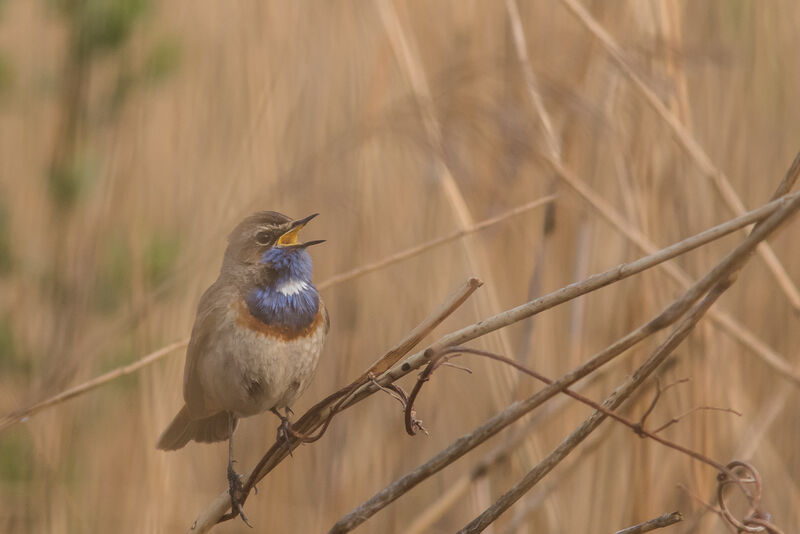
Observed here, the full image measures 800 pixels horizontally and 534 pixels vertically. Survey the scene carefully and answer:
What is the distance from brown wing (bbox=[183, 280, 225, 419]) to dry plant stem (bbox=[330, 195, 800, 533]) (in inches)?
33.1

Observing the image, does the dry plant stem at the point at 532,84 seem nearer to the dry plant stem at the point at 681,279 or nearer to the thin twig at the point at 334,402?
the dry plant stem at the point at 681,279

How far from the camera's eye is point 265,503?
3.29m

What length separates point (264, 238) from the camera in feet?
7.80

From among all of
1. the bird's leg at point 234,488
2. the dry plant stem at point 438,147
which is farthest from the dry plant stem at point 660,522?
the dry plant stem at point 438,147

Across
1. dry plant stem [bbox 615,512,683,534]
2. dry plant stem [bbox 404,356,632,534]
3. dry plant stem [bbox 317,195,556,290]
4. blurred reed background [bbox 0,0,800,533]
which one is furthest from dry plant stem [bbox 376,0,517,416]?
dry plant stem [bbox 615,512,683,534]

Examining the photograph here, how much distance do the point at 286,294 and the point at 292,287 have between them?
3cm

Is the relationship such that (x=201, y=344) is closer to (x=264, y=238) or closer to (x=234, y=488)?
(x=264, y=238)

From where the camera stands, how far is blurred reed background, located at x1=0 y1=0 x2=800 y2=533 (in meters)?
2.88

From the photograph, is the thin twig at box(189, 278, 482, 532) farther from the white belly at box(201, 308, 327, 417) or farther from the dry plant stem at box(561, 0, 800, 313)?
the dry plant stem at box(561, 0, 800, 313)

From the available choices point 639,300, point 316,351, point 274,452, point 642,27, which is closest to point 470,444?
point 274,452

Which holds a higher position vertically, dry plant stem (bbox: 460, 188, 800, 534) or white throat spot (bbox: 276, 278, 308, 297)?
white throat spot (bbox: 276, 278, 308, 297)

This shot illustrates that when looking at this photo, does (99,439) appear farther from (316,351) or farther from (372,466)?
(316,351)

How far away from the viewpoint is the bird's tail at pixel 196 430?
2537mm

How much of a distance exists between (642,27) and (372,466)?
1.72 meters
